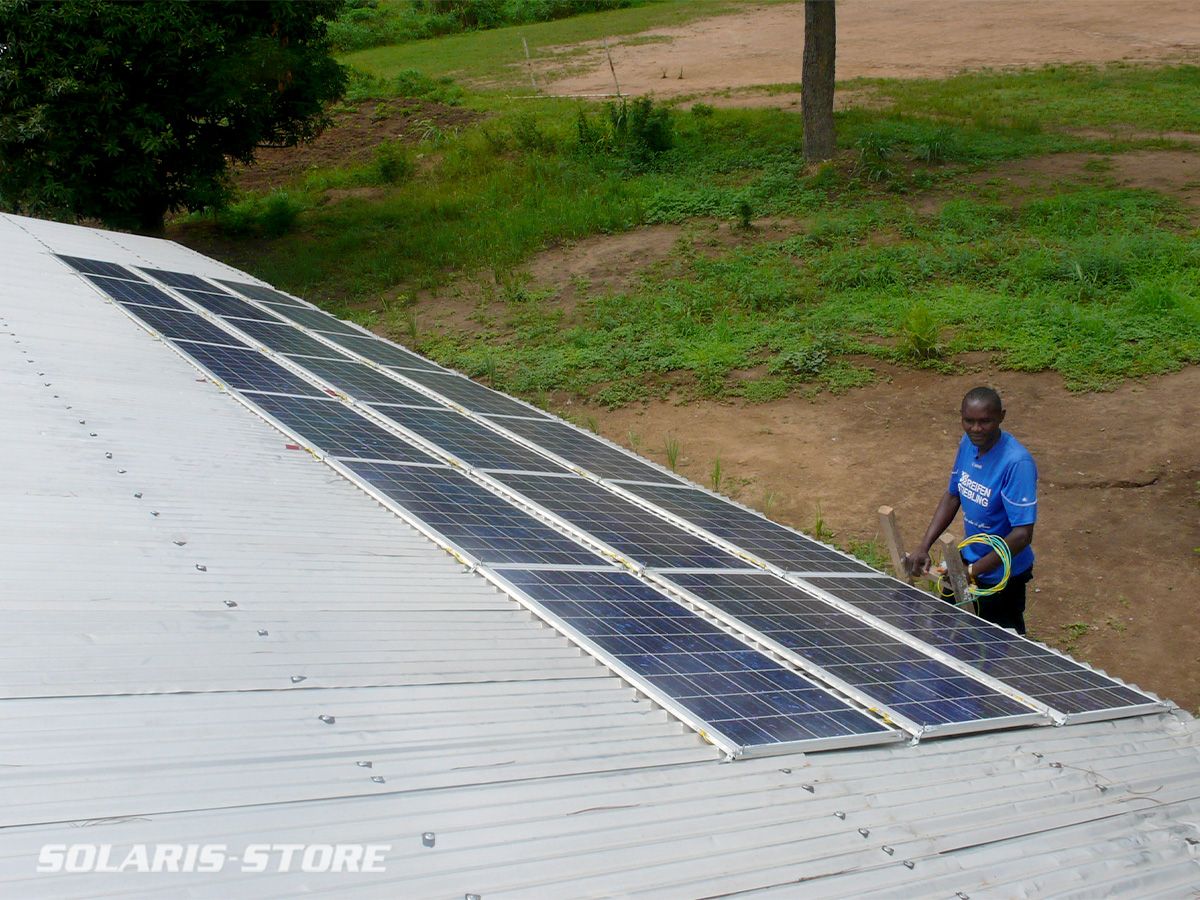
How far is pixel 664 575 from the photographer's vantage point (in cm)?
589

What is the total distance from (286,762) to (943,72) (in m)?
30.9

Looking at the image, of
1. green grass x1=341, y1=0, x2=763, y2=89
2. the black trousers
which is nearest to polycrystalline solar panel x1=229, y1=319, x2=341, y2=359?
the black trousers

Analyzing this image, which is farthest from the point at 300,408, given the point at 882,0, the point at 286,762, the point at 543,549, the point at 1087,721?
the point at 882,0

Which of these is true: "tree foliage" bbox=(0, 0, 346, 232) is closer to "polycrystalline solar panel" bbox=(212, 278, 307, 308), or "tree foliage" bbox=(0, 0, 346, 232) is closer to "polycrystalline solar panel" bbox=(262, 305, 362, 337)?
"polycrystalline solar panel" bbox=(212, 278, 307, 308)

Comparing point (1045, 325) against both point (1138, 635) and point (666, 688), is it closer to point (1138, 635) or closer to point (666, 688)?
point (1138, 635)

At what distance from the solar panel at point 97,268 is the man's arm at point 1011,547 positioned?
28.7ft

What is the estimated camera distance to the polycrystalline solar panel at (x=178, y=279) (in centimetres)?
1136

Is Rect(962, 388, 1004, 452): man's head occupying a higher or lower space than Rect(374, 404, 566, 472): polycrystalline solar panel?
higher

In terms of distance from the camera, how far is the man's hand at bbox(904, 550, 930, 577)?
6910 millimetres

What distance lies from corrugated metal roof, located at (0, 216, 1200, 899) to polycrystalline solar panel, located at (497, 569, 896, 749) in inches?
6.0

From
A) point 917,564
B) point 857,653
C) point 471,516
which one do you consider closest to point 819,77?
point 917,564

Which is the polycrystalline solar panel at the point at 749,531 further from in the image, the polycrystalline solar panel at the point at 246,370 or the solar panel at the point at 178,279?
the solar panel at the point at 178,279

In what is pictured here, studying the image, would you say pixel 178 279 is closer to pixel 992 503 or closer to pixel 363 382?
pixel 363 382

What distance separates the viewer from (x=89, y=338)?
26.1ft
